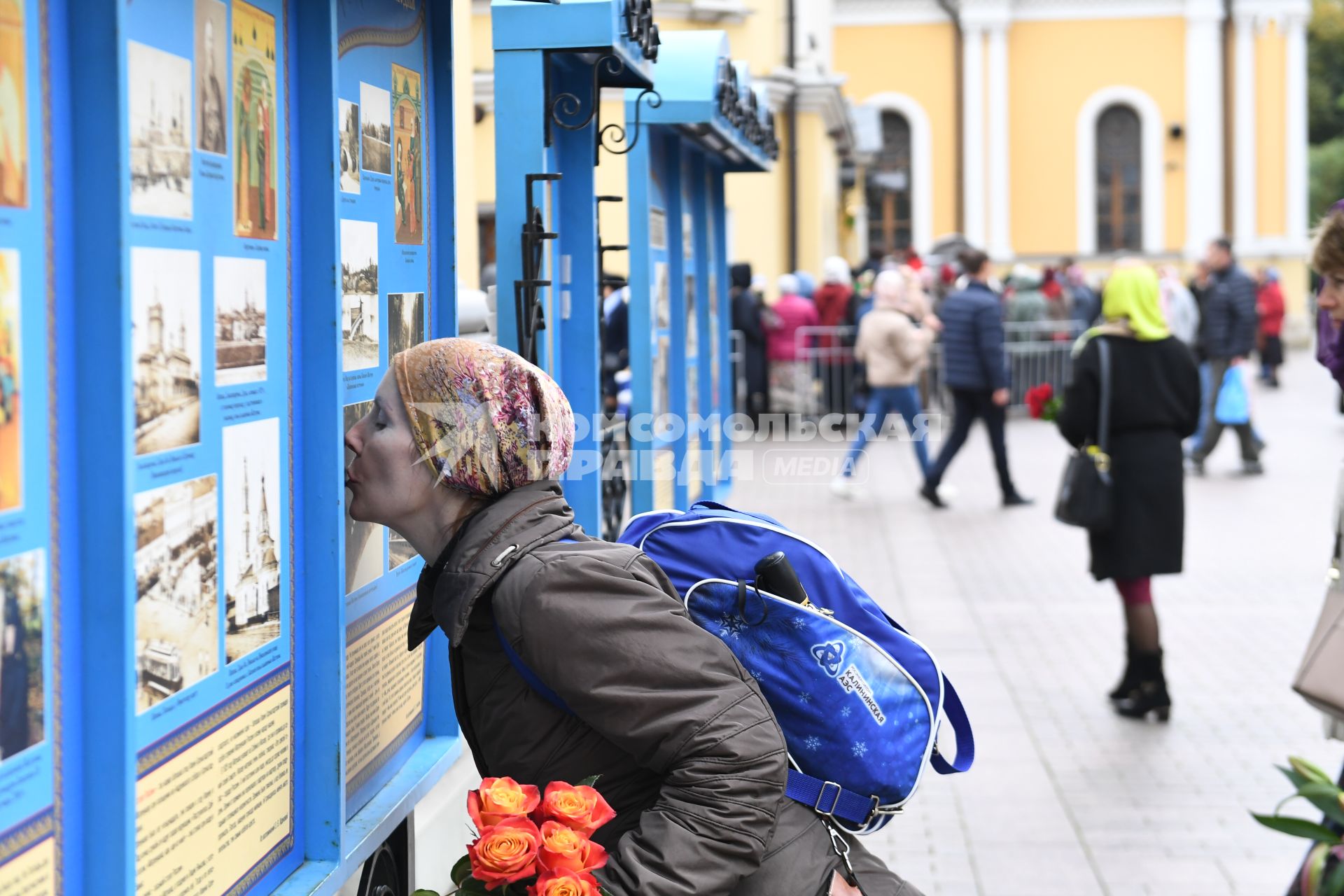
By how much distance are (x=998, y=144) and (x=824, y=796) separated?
36.2 meters

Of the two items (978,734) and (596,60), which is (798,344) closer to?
(978,734)

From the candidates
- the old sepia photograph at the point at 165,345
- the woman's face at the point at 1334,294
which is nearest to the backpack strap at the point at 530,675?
the old sepia photograph at the point at 165,345

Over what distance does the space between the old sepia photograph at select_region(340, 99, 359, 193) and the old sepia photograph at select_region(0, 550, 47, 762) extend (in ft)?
3.64

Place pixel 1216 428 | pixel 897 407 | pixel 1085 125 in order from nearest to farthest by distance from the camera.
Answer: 1. pixel 897 407
2. pixel 1216 428
3. pixel 1085 125

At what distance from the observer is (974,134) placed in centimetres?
3706

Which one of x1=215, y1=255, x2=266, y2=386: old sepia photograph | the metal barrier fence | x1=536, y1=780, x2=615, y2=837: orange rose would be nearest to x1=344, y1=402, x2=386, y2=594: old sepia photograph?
x1=215, y1=255, x2=266, y2=386: old sepia photograph

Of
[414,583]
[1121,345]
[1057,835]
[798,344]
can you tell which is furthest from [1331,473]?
[414,583]

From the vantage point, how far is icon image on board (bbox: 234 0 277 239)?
2285 mm

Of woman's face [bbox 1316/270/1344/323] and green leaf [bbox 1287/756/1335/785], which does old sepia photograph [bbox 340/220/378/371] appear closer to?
green leaf [bbox 1287/756/1335/785]

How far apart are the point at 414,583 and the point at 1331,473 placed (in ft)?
41.9

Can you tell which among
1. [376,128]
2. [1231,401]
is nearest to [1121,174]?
[1231,401]

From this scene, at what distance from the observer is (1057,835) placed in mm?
5176

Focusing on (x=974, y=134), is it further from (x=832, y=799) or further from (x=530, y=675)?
(x=530, y=675)

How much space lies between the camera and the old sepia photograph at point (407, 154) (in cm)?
304
